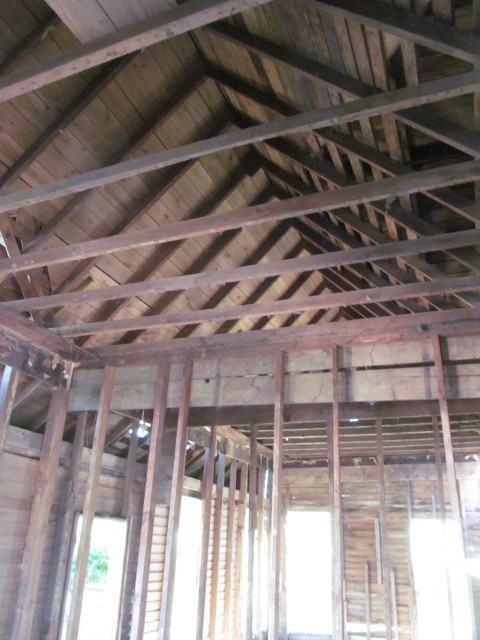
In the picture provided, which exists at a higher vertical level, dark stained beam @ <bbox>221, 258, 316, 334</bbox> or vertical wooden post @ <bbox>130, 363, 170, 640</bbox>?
dark stained beam @ <bbox>221, 258, 316, 334</bbox>

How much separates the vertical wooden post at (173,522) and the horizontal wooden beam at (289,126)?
7.44 feet

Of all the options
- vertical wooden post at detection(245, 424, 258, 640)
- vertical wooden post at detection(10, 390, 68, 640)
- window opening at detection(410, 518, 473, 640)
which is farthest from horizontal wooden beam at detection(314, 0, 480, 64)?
window opening at detection(410, 518, 473, 640)

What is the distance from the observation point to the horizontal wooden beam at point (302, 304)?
11.6 feet

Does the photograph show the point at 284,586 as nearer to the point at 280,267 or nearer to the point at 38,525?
the point at 38,525

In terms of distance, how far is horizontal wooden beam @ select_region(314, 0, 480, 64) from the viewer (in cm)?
208

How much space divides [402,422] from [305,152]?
4.93 metres

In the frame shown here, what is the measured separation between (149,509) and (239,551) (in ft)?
18.8

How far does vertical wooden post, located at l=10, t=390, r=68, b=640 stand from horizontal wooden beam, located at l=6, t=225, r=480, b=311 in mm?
1239

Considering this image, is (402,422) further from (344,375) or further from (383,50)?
(383,50)

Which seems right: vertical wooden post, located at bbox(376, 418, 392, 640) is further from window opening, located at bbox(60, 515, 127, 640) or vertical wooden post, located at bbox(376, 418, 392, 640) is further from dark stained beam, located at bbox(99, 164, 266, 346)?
window opening, located at bbox(60, 515, 127, 640)

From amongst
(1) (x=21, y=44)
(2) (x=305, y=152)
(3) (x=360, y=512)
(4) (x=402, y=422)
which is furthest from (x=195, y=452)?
(1) (x=21, y=44)

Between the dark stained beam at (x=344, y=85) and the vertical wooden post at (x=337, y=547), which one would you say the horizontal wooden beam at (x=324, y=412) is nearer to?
the vertical wooden post at (x=337, y=547)

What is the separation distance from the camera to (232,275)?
145 inches

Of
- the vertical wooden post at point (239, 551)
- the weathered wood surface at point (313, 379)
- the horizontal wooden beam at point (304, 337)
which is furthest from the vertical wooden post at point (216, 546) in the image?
the horizontal wooden beam at point (304, 337)
